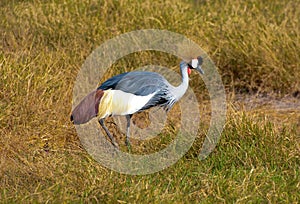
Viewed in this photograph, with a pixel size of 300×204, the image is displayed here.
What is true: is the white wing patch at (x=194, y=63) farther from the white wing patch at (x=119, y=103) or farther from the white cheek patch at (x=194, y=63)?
the white wing patch at (x=119, y=103)

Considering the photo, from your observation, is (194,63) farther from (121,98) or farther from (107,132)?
(107,132)

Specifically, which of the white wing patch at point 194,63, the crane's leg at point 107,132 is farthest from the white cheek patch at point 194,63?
the crane's leg at point 107,132

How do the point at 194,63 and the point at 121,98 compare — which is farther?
the point at 194,63

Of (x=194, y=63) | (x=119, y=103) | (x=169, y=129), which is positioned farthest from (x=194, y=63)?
(x=119, y=103)

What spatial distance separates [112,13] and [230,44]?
1.13 metres

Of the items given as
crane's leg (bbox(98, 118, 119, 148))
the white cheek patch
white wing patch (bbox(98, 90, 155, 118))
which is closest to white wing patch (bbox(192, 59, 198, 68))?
the white cheek patch

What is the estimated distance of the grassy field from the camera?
459 cm

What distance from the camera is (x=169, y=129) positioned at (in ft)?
18.2

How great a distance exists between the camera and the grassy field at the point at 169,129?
181 inches

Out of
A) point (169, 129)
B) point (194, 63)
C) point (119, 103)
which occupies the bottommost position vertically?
point (169, 129)

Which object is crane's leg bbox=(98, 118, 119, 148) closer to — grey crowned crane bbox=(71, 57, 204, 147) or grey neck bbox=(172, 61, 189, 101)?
grey crowned crane bbox=(71, 57, 204, 147)

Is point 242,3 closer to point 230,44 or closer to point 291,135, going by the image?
point 230,44

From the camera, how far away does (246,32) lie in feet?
24.1

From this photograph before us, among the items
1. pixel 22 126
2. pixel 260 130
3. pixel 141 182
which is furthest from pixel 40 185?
pixel 260 130
